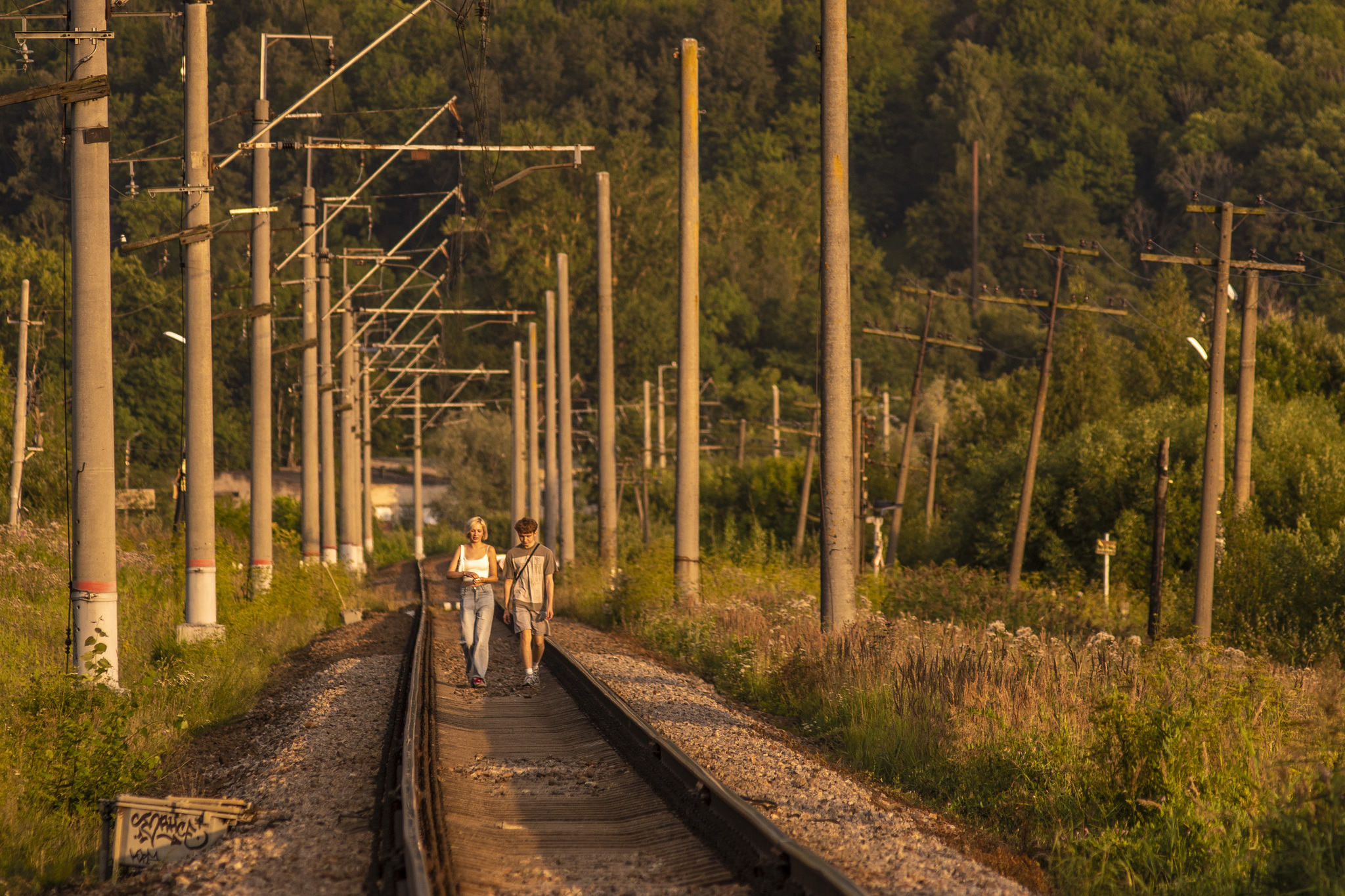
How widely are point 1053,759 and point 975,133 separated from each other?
4857 inches

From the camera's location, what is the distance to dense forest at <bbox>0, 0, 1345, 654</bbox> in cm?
7425

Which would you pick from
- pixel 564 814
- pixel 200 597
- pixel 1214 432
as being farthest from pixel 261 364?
pixel 1214 432

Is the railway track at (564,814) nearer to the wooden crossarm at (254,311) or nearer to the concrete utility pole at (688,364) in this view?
the concrete utility pole at (688,364)

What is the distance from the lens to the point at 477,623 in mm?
16406

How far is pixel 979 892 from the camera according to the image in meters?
7.59

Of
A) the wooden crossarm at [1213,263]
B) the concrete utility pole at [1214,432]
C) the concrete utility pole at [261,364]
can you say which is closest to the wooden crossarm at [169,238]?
the concrete utility pole at [261,364]

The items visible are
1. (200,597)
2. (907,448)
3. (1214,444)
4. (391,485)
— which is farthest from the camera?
(391,485)

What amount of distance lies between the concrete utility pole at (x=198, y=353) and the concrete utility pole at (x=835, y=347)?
328 inches

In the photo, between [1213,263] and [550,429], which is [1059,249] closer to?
[1213,263]

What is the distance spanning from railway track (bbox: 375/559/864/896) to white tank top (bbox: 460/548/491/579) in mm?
1419

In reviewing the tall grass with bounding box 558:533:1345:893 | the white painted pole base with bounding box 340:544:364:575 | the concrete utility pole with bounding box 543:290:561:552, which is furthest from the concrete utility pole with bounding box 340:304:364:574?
the tall grass with bounding box 558:533:1345:893

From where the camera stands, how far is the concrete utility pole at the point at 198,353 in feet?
65.9

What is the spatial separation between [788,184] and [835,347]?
382 feet

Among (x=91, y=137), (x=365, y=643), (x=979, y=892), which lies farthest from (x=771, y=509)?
(x=979, y=892)
